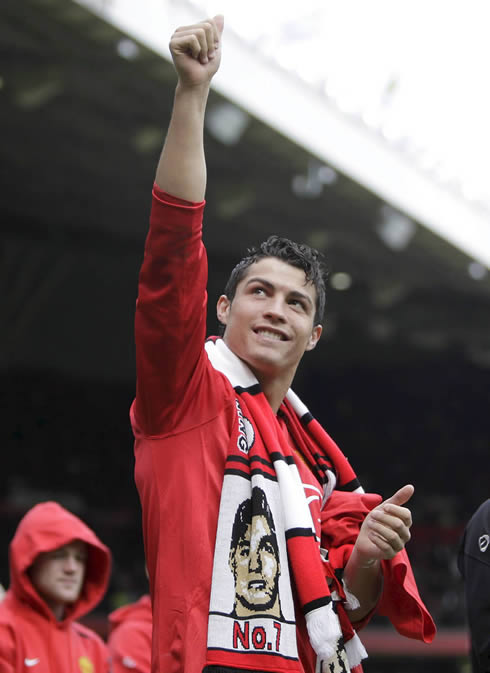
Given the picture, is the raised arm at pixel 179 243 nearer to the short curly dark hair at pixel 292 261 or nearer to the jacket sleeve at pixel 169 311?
the jacket sleeve at pixel 169 311

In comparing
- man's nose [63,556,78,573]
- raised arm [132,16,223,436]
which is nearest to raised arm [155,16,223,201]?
raised arm [132,16,223,436]

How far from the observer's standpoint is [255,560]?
177cm

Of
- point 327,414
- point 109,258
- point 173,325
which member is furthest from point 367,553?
point 327,414

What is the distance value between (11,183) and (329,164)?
178 inches

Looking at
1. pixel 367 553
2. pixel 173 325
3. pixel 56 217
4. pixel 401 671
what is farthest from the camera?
pixel 56 217

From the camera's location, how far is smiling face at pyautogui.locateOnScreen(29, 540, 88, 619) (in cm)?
385

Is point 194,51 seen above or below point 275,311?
above

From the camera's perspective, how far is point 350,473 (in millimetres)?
2301

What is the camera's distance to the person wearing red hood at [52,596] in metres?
3.55

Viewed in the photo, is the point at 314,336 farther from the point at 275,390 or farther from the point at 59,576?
the point at 59,576

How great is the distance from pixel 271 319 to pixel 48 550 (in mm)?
2304

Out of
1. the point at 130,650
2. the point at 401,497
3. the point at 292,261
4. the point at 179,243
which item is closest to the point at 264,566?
the point at 401,497

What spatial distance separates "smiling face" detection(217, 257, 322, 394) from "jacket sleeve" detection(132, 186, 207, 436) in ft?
0.90

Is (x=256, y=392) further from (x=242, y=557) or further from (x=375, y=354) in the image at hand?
(x=375, y=354)
